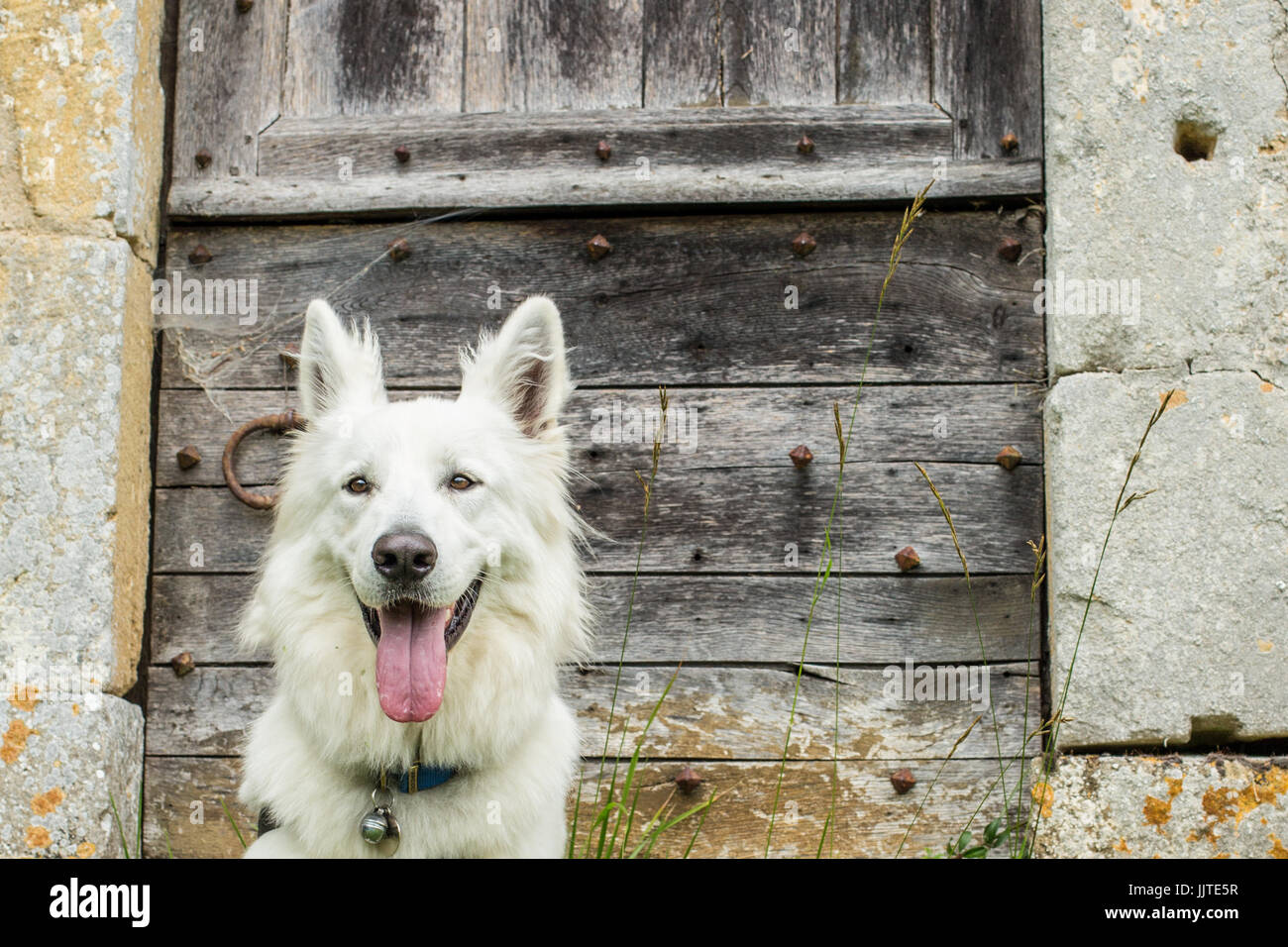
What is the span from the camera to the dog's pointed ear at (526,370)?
2.78 metres

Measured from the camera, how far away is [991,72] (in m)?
3.62

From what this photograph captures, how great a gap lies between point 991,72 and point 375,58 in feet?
6.71

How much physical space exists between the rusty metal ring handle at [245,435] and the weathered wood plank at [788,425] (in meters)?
0.05

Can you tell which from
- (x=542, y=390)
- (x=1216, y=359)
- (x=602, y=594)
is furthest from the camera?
(x=602, y=594)

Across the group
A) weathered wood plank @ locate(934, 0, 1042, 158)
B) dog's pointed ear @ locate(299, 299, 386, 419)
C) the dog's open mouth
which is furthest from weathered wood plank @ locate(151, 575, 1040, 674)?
weathered wood plank @ locate(934, 0, 1042, 158)

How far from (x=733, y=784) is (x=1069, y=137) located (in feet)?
7.37

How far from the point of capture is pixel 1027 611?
3.40 metres

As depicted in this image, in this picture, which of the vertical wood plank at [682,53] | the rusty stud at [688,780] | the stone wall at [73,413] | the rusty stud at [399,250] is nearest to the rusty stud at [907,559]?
the rusty stud at [688,780]

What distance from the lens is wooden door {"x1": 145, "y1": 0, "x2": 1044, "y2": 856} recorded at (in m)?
3.43

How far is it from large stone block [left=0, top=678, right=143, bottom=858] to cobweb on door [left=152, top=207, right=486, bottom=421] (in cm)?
104

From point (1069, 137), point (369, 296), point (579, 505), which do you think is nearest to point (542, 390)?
point (579, 505)

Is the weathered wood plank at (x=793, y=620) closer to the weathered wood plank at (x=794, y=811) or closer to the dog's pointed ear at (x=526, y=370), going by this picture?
the weathered wood plank at (x=794, y=811)

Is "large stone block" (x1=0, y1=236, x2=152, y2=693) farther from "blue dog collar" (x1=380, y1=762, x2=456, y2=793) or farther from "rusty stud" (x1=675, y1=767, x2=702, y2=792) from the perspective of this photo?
"rusty stud" (x1=675, y1=767, x2=702, y2=792)

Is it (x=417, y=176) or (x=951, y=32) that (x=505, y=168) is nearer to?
(x=417, y=176)
